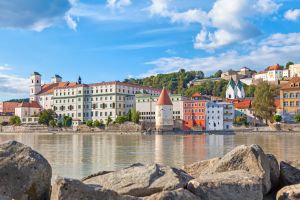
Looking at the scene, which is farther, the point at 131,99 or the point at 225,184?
the point at 131,99

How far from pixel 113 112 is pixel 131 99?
20.1ft

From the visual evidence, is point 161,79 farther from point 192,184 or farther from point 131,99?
point 192,184

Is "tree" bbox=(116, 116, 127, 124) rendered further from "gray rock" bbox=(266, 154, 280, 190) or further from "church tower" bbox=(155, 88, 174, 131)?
"gray rock" bbox=(266, 154, 280, 190)

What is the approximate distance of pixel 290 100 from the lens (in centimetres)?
8788

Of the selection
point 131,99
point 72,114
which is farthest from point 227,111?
point 72,114

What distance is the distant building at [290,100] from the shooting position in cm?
8700

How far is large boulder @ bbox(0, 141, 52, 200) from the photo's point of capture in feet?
20.0

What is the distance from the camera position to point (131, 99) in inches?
4417

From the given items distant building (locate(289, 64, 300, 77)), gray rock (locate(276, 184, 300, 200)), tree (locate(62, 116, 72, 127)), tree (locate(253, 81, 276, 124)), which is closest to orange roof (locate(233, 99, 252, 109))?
tree (locate(253, 81, 276, 124))

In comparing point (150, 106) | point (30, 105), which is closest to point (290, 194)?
point (150, 106)

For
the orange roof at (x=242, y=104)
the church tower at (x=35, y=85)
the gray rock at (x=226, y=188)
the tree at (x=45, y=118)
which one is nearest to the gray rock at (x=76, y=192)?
the gray rock at (x=226, y=188)

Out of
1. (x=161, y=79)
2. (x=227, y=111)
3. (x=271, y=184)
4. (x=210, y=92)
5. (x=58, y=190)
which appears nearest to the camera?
(x=58, y=190)

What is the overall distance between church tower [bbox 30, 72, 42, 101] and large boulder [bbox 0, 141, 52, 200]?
133m

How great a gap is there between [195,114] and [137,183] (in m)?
92.5
